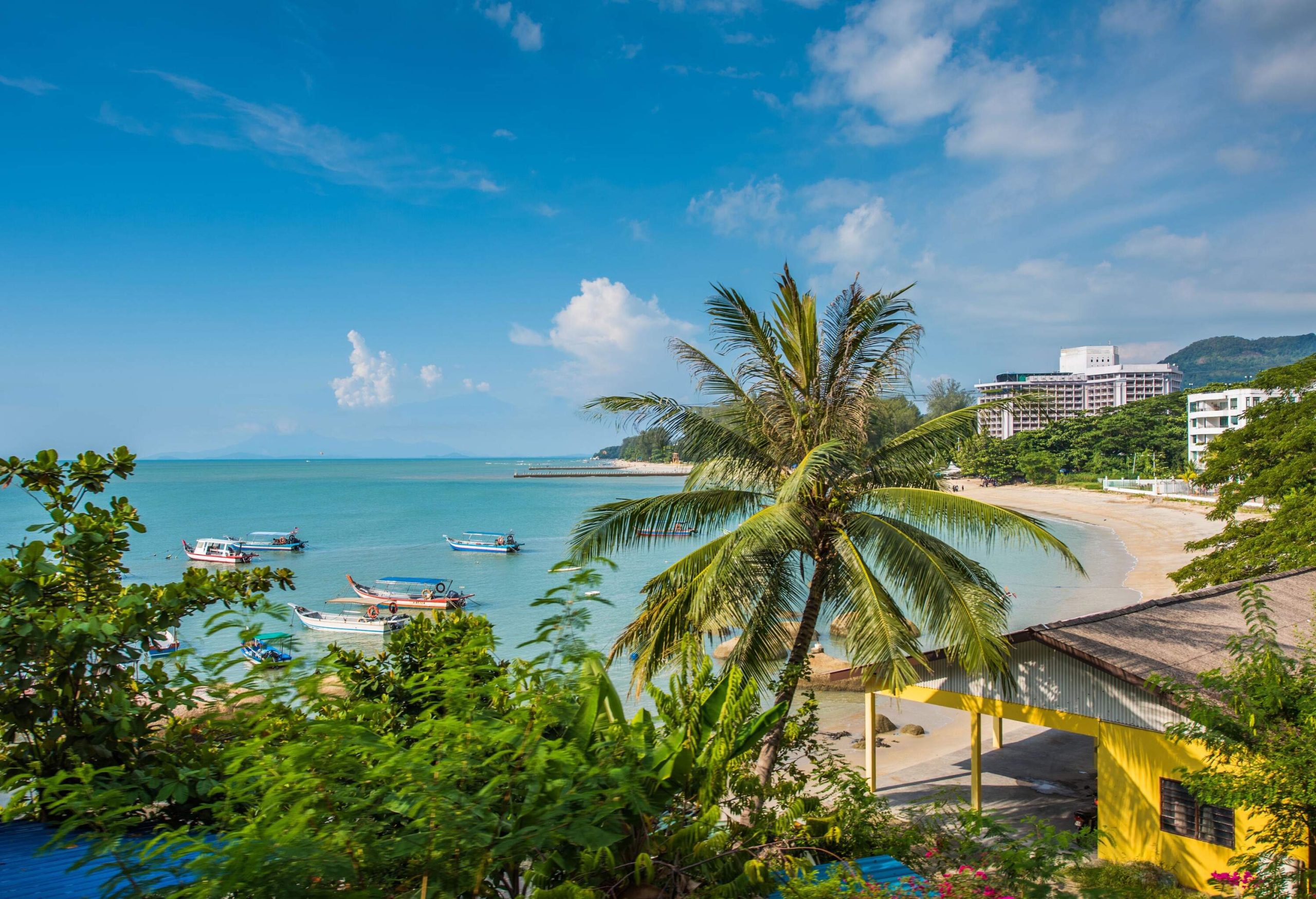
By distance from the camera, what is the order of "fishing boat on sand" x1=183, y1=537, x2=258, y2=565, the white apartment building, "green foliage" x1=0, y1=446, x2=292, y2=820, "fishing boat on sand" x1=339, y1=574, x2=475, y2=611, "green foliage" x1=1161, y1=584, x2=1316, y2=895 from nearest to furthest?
"green foliage" x1=0, y1=446, x2=292, y2=820 < "green foliage" x1=1161, y1=584, x2=1316, y2=895 < "fishing boat on sand" x1=339, y1=574, x2=475, y2=611 < "fishing boat on sand" x1=183, y1=537, x2=258, y2=565 < the white apartment building

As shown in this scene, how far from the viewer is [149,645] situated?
4133 millimetres

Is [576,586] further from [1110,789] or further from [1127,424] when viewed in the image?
[1127,424]

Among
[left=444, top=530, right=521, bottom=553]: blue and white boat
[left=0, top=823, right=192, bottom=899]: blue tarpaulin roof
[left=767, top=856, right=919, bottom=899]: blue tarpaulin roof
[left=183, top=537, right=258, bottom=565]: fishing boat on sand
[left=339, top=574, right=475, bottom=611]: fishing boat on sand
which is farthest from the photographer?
[left=444, top=530, right=521, bottom=553]: blue and white boat

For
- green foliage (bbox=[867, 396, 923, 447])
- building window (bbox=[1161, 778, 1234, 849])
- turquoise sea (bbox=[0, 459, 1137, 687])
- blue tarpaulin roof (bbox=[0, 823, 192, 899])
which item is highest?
green foliage (bbox=[867, 396, 923, 447])

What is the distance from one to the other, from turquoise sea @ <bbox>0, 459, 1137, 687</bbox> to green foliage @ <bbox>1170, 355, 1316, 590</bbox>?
1061cm

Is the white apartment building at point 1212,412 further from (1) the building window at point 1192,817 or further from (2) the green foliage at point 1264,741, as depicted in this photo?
(2) the green foliage at point 1264,741

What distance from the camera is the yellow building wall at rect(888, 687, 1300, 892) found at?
25.6ft

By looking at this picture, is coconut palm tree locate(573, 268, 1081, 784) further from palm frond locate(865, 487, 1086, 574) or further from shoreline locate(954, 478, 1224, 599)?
shoreline locate(954, 478, 1224, 599)

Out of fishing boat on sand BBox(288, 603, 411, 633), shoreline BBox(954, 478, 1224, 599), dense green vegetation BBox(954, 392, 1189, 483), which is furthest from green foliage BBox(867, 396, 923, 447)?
dense green vegetation BBox(954, 392, 1189, 483)

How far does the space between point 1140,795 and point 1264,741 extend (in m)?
3.21

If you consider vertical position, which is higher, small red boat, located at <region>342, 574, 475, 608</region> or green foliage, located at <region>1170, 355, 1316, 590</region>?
green foliage, located at <region>1170, 355, 1316, 590</region>

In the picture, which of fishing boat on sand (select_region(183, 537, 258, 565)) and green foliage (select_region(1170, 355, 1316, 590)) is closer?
green foliage (select_region(1170, 355, 1316, 590))

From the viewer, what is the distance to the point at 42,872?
11.3 ft

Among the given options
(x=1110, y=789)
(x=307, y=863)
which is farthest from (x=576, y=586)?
(x=1110, y=789)
